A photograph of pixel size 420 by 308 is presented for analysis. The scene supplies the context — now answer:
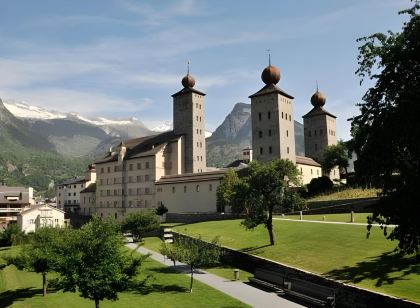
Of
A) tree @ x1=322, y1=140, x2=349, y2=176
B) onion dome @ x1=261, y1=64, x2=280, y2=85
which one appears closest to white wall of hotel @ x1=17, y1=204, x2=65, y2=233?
onion dome @ x1=261, y1=64, x2=280, y2=85

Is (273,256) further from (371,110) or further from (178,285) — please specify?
(371,110)

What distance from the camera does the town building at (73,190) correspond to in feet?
454

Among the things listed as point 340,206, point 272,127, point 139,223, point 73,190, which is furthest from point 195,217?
point 73,190

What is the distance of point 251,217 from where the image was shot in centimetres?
3722

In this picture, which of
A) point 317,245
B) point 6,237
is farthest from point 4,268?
point 317,245

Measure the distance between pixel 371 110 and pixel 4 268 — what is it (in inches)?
1670

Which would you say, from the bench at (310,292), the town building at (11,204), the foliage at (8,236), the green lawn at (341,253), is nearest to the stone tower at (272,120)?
the green lawn at (341,253)

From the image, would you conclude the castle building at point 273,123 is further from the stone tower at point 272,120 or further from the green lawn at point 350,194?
the green lawn at point 350,194

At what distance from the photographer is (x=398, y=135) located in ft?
55.5

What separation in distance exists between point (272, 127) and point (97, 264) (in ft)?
226

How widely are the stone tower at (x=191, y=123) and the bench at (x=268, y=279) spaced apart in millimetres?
66177

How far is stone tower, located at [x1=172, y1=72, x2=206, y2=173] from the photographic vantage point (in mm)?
96062

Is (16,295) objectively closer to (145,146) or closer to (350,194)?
(350,194)

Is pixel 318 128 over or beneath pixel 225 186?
over
